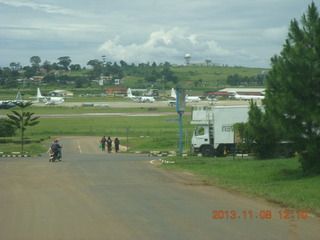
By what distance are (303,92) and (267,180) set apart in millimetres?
3119

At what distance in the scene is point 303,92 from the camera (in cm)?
1658

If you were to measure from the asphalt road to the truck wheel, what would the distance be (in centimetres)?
1306

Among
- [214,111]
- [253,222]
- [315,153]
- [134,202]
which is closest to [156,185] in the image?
[134,202]

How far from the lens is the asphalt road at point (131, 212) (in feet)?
30.4

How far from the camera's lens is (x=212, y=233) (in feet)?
30.3

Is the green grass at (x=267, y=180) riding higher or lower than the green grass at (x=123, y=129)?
higher

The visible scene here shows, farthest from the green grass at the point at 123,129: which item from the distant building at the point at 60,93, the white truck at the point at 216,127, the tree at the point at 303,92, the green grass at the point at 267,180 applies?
the distant building at the point at 60,93

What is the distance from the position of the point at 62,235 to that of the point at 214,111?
22769 millimetres

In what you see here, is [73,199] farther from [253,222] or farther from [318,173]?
[318,173]

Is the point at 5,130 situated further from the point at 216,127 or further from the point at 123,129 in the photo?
the point at 216,127

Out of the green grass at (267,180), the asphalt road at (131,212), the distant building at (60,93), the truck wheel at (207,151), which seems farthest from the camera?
the distant building at (60,93)

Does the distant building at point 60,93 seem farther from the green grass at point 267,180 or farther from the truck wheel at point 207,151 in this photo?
the green grass at point 267,180

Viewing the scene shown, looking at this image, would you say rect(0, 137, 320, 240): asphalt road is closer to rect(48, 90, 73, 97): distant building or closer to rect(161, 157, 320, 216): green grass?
rect(161, 157, 320, 216): green grass

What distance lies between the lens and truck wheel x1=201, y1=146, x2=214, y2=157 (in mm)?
31453
